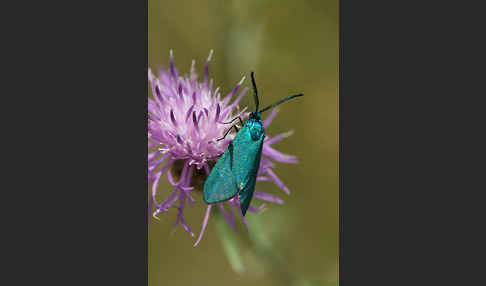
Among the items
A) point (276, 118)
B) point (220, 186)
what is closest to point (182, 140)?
point (220, 186)

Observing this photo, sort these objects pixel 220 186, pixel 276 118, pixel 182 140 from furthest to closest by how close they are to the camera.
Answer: pixel 276 118, pixel 182 140, pixel 220 186

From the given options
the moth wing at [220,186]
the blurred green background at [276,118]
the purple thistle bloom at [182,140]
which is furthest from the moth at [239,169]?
the blurred green background at [276,118]

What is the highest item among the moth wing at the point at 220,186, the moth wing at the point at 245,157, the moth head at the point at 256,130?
the moth head at the point at 256,130

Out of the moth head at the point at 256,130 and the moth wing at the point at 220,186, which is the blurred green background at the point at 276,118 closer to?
the moth wing at the point at 220,186

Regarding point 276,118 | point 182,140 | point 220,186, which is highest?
point 276,118

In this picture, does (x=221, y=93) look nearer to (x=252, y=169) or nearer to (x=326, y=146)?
(x=252, y=169)

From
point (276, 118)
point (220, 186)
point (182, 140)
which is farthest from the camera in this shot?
point (276, 118)

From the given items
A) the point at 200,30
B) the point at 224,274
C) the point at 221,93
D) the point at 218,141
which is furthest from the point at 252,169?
the point at 200,30

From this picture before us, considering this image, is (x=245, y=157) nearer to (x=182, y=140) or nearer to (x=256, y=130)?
(x=256, y=130)
